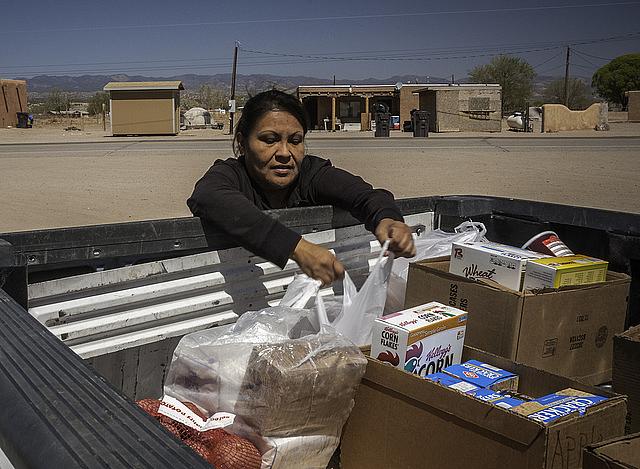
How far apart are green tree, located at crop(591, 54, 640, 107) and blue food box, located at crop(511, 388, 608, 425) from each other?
7549 centimetres

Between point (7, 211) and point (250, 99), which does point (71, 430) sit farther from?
point (7, 211)

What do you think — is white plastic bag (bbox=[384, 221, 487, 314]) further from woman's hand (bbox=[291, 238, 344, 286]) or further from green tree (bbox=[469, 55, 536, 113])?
green tree (bbox=[469, 55, 536, 113])

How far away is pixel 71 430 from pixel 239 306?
5.73 feet

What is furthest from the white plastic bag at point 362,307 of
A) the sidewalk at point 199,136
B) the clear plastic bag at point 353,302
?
the sidewalk at point 199,136

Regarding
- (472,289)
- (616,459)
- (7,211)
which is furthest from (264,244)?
(7,211)

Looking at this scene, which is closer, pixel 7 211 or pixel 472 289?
pixel 472 289

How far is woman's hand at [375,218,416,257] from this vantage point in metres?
2.80

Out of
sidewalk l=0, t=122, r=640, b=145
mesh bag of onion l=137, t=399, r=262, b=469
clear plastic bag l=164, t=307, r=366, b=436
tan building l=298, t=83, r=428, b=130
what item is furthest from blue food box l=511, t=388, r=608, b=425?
tan building l=298, t=83, r=428, b=130

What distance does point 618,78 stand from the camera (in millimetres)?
73500

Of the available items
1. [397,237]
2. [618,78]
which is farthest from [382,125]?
[618,78]

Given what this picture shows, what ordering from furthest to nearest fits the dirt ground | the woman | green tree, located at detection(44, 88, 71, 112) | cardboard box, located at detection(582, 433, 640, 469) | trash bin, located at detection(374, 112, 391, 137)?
green tree, located at detection(44, 88, 71, 112) < trash bin, located at detection(374, 112, 391, 137) < the dirt ground < the woman < cardboard box, located at detection(582, 433, 640, 469)

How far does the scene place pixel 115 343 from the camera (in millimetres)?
2441

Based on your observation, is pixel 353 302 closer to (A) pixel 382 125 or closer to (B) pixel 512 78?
(A) pixel 382 125

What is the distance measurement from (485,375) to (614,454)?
25.5 inches
